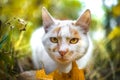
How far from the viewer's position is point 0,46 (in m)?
1.23

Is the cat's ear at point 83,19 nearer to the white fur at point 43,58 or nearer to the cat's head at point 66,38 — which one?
the cat's head at point 66,38

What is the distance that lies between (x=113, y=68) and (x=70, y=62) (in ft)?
1.31

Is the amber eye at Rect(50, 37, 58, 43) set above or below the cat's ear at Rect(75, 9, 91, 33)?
below

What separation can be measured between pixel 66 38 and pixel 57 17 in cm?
22

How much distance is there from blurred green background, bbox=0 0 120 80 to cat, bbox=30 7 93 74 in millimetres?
82

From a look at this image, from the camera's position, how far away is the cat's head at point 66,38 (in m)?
1.24

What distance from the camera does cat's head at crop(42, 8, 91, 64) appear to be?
1.24m

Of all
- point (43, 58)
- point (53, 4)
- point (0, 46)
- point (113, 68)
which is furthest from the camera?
point (113, 68)

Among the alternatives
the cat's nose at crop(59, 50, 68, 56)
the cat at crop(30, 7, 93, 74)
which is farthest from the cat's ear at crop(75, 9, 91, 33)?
the cat's nose at crop(59, 50, 68, 56)

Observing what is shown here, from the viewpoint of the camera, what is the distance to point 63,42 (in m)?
1.24

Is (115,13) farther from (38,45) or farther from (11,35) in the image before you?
(11,35)

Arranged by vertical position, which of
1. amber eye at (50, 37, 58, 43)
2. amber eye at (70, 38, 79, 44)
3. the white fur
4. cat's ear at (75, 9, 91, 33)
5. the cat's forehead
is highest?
cat's ear at (75, 9, 91, 33)

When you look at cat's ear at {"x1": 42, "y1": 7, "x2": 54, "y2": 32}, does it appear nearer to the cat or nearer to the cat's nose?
the cat

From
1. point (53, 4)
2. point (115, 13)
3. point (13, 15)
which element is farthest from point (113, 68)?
point (13, 15)
